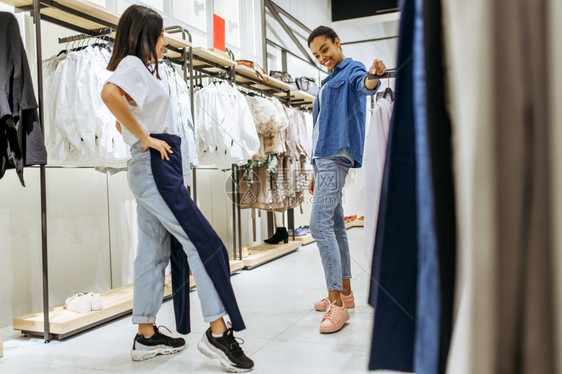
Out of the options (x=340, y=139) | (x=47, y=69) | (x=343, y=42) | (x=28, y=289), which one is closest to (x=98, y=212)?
(x=28, y=289)

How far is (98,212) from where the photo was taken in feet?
10.2

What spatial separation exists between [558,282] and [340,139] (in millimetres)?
1996

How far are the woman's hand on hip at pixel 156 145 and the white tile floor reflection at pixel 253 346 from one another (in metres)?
0.82

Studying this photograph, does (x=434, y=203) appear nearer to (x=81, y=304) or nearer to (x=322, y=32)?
(x=322, y=32)

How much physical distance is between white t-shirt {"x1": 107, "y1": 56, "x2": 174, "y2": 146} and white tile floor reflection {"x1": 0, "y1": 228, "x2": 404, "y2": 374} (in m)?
0.89

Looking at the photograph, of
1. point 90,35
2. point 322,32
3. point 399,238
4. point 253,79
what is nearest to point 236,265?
point 253,79

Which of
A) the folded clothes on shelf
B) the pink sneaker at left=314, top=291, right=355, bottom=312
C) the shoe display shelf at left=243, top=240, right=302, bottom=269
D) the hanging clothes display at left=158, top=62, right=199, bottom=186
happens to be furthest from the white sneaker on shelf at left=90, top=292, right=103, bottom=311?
the shoe display shelf at left=243, top=240, right=302, bottom=269

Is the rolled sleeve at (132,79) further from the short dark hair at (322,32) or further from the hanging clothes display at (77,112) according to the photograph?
the short dark hair at (322,32)

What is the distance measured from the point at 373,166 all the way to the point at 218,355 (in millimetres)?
910

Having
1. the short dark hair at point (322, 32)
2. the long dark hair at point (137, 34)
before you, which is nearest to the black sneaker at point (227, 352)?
the long dark hair at point (137, 34)

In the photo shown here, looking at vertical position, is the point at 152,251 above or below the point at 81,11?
below

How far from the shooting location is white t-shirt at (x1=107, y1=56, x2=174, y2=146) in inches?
69.1

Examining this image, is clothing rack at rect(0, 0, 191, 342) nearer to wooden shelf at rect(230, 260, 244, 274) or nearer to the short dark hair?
the short dark hair

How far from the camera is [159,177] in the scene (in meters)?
1.83
